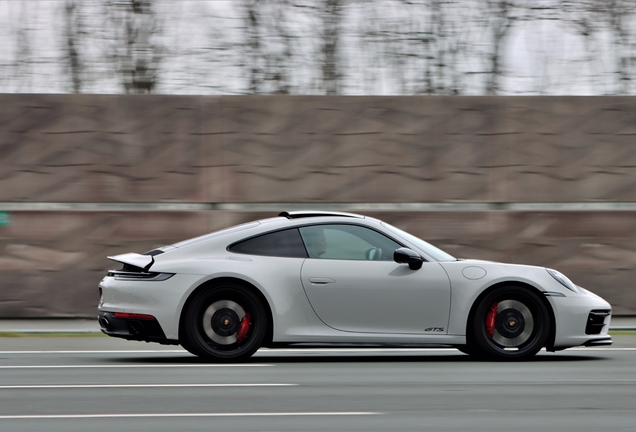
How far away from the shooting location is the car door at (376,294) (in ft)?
26.9

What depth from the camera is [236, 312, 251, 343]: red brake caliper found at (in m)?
8.17

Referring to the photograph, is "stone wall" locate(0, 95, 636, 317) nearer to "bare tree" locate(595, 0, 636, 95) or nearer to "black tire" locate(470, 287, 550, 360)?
"bare tree" locate(595, 0, 636, 95)

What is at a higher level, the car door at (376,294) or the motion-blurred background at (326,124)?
the motion-blurred background at (326,124)

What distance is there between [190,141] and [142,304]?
5401mm

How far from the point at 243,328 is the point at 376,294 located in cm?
113

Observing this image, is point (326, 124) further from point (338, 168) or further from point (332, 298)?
point (332, 298)

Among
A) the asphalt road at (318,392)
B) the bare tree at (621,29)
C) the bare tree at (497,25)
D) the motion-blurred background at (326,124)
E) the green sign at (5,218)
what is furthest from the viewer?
the bare tree at (621,29)

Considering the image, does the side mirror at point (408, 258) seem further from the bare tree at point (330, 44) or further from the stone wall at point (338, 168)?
the bare tree at point (330, 44)

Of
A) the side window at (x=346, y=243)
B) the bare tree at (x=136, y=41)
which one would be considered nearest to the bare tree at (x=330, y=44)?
the bare tree at (x=136, y=41)

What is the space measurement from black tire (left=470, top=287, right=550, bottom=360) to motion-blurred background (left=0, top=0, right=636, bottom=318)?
15.5 ft

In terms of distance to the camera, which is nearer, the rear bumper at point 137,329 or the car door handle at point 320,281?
the rear bumper at point 137,329

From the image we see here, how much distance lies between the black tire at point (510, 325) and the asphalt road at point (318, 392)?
163 millimetres

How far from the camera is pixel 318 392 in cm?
666

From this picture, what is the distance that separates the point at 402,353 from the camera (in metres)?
9.41
